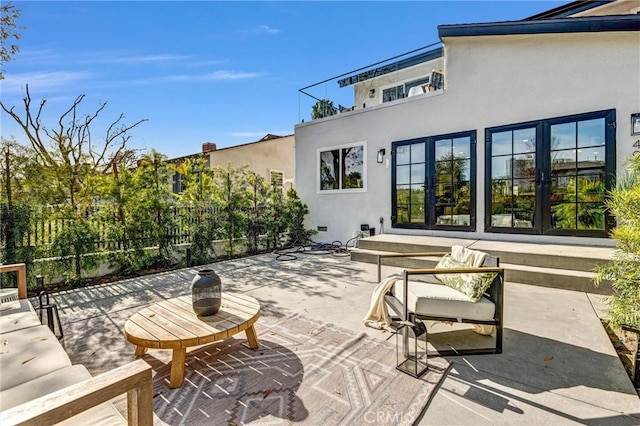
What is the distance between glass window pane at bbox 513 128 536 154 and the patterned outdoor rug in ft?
18.1

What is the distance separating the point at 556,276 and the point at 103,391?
231 inches

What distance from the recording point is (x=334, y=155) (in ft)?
31.5

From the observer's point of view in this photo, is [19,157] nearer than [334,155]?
Yes

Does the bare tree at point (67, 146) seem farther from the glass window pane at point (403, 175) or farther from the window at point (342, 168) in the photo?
the glass window pane at point (403, 175)

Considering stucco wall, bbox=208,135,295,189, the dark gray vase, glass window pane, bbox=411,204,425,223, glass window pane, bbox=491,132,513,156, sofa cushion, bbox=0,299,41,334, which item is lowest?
sofa cushion, bbox=0,299,41,334

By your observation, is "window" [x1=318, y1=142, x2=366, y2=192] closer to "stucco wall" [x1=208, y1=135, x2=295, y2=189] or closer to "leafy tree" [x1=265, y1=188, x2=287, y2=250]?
"leafy tree" [x1=265, y1=188, x2=287, y2=250]

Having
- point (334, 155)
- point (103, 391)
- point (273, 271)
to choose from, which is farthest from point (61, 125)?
point (103, 391)

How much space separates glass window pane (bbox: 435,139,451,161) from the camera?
289 inches

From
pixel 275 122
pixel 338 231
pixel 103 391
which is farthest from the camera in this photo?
pixel 275 122

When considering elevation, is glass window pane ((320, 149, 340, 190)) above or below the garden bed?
above

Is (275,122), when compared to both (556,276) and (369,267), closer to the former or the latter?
(369,267)

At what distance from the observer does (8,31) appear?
499 centimetres

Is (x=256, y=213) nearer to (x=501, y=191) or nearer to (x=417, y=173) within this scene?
(x=417, y=173)

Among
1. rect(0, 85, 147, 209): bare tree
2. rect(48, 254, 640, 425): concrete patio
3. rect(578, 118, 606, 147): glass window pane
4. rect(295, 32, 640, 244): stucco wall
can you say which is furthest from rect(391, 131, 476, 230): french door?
rect(0, 85, 147, 209): bare tree
